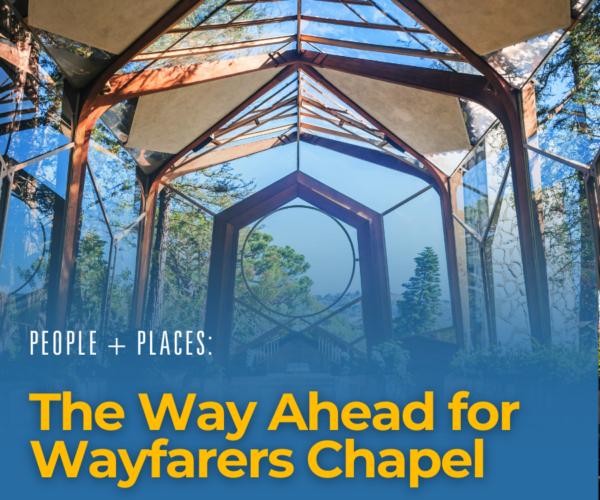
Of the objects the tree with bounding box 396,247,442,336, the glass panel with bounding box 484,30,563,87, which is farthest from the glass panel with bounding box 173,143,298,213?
the glass panel with bounding box 484,30,563,87

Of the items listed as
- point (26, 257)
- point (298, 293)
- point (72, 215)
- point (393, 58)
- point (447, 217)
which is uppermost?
point (393, 58)

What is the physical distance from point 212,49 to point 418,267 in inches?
243

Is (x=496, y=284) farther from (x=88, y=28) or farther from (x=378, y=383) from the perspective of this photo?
(x=88, y=28)

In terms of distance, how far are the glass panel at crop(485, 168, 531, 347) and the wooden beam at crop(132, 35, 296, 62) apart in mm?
3697

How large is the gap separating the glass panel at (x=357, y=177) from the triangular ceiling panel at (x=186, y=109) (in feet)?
11.7

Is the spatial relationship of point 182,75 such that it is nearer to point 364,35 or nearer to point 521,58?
point 364,35

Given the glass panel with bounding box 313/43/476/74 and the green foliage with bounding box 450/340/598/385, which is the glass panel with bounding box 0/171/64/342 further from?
the green foliage with bounding box 450/340/598/385

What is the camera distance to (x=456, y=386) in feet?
22.6

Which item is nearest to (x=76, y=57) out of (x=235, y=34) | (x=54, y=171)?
(x=54, y=171)

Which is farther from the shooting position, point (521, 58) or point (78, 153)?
point (78, 153)

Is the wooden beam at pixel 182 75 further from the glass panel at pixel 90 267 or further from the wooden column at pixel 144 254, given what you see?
the wooden column at pixel 144 254

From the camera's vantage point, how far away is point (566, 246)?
5.10m

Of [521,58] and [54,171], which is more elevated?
[521,58]

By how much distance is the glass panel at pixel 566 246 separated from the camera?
4.80 meters
